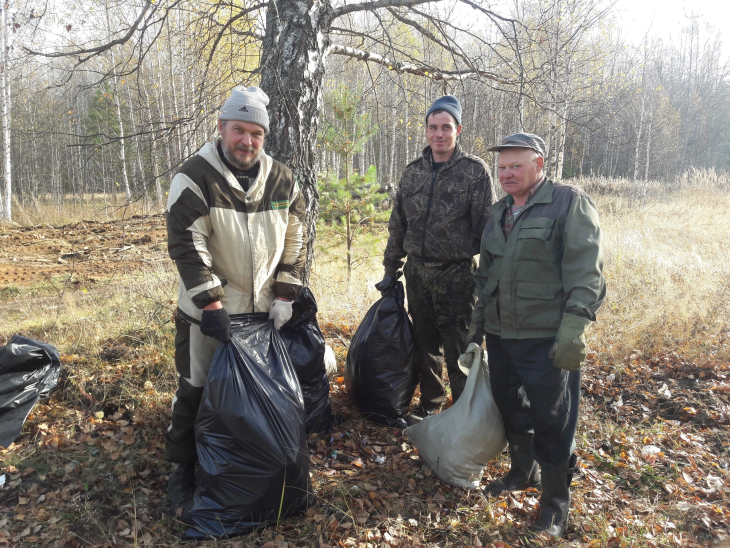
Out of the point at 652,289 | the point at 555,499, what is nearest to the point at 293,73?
the point at 555,499

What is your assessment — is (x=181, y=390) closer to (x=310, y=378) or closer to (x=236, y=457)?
(x=236, y=457)

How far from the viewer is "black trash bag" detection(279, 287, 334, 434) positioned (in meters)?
2.94

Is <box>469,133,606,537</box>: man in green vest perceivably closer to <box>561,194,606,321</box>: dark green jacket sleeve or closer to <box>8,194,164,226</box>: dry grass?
<box>561,194,606,321</box>: dark green jacket sleeve

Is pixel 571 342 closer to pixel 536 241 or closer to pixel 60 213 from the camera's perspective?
pixel 536 241

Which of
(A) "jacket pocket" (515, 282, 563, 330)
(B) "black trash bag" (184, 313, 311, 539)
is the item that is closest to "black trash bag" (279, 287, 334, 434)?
(B) "black trash bag" (184, 313, 311, 539)

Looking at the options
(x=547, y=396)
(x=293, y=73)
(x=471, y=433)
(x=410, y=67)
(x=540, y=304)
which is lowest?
(x=471, y=433)

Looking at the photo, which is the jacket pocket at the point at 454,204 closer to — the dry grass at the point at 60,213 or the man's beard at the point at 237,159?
the man's beard at the point at 237,159

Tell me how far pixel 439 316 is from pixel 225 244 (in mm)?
1562

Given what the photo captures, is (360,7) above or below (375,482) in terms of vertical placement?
above

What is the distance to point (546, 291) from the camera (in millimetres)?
2186

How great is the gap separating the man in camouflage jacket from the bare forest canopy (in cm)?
83

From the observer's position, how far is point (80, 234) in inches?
480

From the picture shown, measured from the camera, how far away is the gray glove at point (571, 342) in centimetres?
198

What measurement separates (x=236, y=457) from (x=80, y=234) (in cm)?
1242
